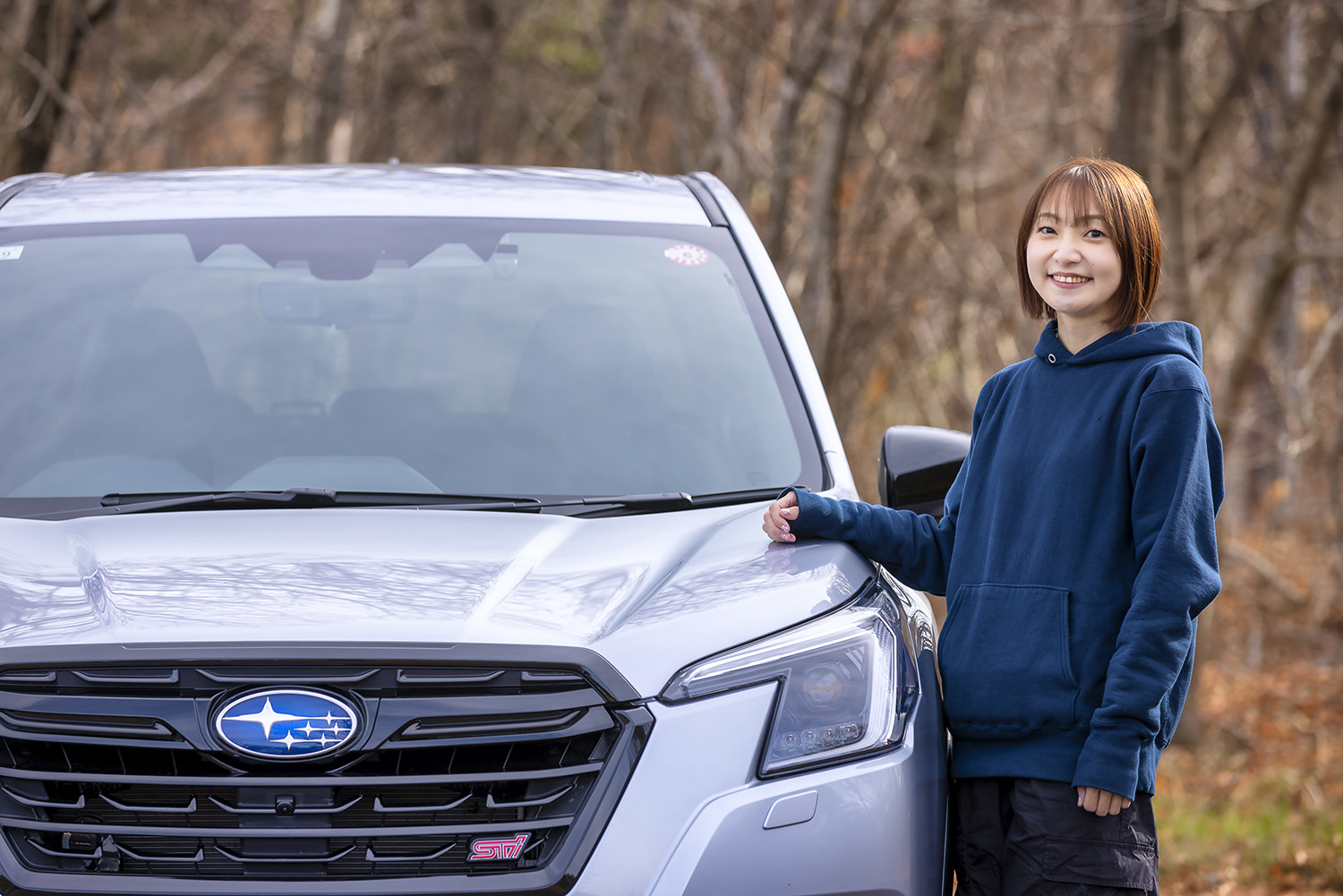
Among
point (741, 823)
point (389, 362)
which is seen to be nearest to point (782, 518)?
point (741, 823)

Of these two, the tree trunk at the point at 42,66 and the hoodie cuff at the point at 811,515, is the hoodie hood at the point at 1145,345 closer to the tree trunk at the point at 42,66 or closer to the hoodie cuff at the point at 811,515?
the hoodie cuff at the point at 811,515

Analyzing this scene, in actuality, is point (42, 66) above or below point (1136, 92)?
above

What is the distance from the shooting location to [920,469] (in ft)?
9.79

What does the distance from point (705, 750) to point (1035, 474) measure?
802mm

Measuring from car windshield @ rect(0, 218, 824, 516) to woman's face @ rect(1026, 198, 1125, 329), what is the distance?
0.68 m

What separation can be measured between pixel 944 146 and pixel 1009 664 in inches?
492

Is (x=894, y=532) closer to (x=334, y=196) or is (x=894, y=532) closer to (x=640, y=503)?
(x=640, y=503)

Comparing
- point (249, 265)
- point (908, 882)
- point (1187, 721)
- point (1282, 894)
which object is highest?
point (249, 265)

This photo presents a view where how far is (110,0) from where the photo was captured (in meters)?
8.68

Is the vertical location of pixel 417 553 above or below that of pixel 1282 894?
above

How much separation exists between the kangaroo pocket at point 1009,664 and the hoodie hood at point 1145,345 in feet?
1.38

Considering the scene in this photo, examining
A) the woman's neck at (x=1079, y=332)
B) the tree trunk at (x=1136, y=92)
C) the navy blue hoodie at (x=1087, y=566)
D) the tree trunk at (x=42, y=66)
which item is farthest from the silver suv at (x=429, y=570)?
the tree trunk at (x=1136, y=92)

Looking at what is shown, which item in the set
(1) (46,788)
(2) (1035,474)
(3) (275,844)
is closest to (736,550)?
(2) (1035,474)

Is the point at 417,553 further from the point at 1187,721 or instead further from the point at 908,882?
the point at 1187,721
